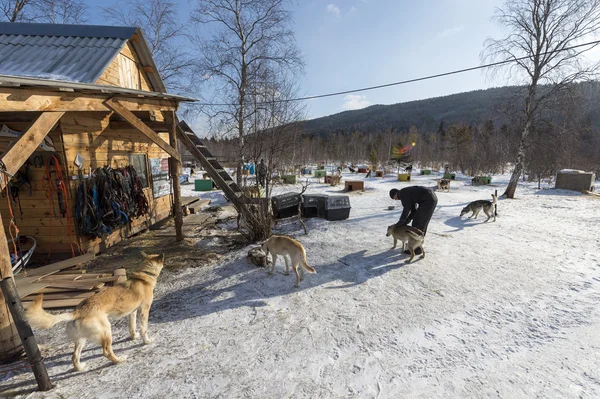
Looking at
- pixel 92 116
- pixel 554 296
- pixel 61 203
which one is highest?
pixel 92 116

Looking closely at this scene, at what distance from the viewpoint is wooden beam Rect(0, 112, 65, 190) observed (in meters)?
2.54

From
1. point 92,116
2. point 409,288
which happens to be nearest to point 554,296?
point 409,288

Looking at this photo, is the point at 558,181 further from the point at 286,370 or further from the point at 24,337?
the point at 24,337

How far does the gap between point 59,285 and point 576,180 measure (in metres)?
22.7

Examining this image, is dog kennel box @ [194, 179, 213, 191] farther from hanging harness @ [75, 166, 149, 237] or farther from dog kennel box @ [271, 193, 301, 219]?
hanging harness @ [75, 166, 149, 237]

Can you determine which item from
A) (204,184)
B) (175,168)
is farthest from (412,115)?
(175,168)

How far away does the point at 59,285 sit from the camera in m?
3.88

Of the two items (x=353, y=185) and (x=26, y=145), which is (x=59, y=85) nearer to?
(x=26, y=145)

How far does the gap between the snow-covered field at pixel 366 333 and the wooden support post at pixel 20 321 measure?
0.17m

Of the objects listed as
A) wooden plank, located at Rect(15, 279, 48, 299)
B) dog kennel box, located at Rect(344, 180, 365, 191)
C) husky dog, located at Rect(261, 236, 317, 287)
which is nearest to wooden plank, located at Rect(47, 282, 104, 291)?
wooden plank, located at Rect(15, 279, 48, 299)

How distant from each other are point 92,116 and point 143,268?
5137mm

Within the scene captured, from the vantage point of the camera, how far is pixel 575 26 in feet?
38.5

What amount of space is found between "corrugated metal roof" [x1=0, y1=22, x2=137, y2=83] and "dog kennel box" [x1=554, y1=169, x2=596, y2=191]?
22549 millimetres

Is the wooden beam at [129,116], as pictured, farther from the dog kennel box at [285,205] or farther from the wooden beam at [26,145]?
the dog kennel box at [285,205]
